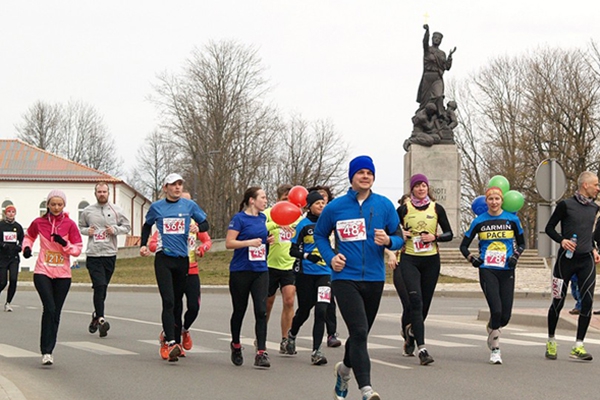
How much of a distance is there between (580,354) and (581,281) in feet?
2.58

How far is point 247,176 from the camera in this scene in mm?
71750

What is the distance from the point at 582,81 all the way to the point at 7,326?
152ft

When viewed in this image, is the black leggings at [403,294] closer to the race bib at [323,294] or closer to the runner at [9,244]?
the race bib at [323,294]

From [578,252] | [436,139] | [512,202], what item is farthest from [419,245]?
[436,139]

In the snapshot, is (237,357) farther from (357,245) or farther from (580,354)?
(580,354)

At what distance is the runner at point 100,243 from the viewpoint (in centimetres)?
1500

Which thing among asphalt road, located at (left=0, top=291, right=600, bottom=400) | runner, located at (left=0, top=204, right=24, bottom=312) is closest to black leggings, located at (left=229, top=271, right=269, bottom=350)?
asphalt road, located at (left=0, top=291, right=600, bottom=400)

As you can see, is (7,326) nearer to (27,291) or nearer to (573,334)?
(573,334)

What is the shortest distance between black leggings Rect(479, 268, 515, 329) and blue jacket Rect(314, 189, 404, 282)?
336 cm

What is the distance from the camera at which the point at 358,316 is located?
840cm

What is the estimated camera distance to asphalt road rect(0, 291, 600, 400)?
959 cm

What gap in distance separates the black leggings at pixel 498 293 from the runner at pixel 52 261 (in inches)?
173

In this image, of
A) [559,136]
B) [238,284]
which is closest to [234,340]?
[238,284]

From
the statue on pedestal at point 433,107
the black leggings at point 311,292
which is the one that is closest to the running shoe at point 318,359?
the black leggings at point 311,292
